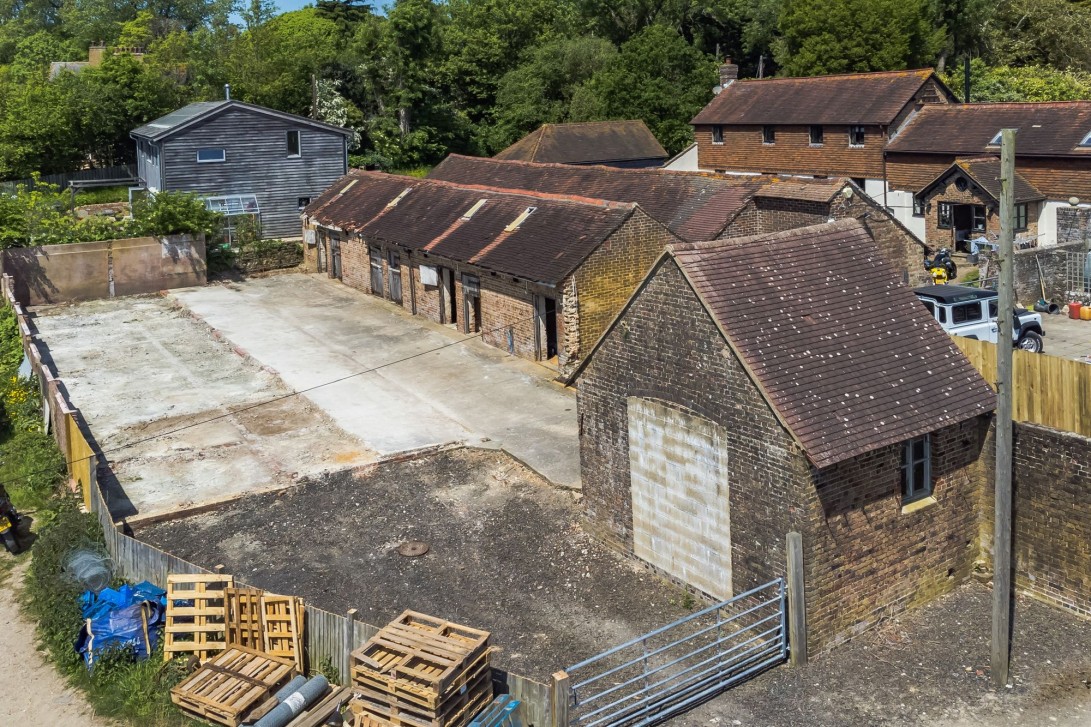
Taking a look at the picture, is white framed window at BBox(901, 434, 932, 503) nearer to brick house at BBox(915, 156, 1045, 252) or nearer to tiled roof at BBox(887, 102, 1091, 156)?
brick house at BBox(915, 156, 1045, 252)

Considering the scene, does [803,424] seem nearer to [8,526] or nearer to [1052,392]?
[1052,392]

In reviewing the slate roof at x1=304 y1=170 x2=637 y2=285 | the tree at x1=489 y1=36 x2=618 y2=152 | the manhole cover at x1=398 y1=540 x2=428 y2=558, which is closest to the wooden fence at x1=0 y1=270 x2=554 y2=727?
the manhole cover at x1=398 y1=540 x2=428 y2=558

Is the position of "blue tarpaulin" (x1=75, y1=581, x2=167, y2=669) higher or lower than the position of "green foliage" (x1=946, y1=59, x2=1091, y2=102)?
lower

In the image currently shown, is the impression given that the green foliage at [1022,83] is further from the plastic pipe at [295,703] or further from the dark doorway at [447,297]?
the plastic pipe at [295,703]

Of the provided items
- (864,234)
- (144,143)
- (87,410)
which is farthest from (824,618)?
(144,143)

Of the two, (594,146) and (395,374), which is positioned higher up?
(594,146)

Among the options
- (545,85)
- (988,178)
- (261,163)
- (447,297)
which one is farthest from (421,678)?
(545,85)
